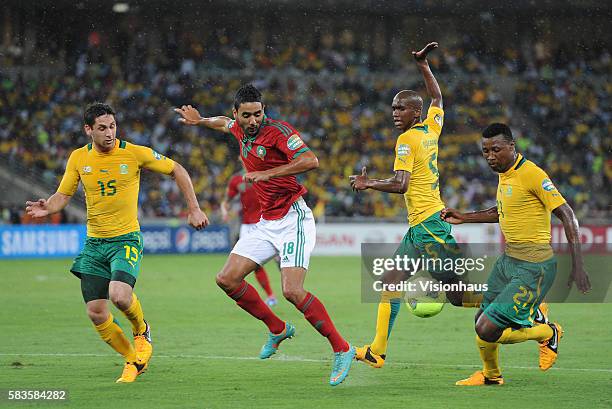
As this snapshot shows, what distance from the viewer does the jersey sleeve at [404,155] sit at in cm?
911

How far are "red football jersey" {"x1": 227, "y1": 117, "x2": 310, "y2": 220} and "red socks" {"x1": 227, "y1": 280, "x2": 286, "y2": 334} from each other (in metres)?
0.67

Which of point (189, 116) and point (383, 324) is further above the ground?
point (189, 116)

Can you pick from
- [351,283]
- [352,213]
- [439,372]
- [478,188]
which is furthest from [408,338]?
[478,188]

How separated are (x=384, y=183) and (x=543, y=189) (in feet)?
4.43

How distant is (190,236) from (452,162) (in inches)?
381

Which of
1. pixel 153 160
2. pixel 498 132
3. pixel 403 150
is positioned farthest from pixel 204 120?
pixel 498 132

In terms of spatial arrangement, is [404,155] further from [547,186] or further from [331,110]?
[331,110]

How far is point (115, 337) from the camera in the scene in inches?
345

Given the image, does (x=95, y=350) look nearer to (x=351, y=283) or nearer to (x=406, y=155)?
(x=406, y=155)

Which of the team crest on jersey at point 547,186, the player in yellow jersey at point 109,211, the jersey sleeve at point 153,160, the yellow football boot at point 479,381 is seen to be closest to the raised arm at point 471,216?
the team crest on jersey at point 547,186

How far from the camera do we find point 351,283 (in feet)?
64.1

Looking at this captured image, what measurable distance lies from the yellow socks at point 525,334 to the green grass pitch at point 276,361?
1.23 feet

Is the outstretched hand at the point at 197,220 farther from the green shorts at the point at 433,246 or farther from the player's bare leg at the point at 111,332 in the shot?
the green shorts at the point at 433,246

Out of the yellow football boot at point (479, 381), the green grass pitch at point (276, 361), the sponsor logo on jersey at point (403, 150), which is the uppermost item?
the sponsor logo on jersey at point (403, 150)
